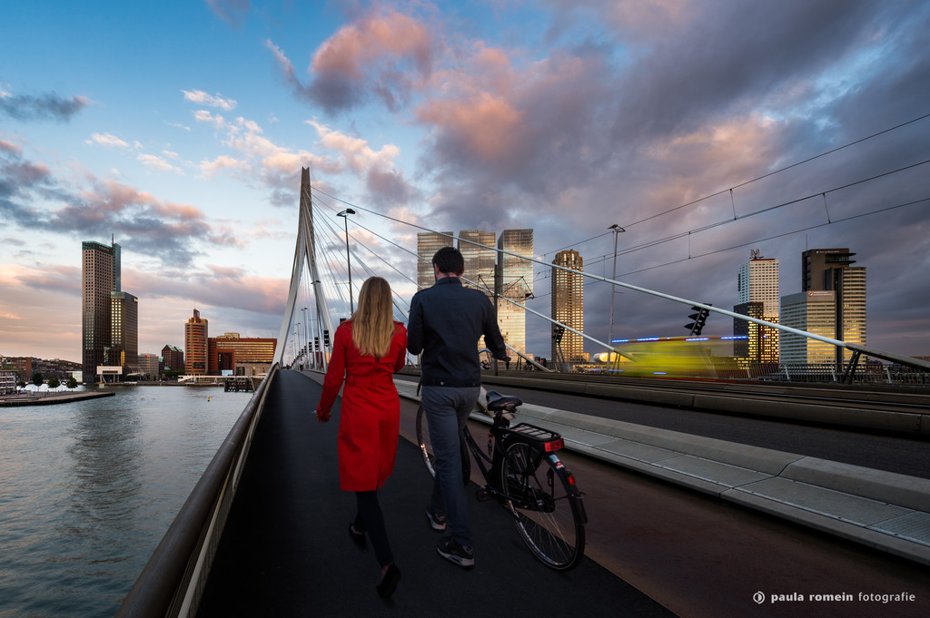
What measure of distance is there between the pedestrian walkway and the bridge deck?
2.00 metres

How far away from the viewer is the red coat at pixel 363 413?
114 inches

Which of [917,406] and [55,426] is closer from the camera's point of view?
[917,406]

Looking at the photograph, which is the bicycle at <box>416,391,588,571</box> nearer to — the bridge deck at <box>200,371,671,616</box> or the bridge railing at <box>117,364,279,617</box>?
the bridge deck at <box>200,371,671,616</box>

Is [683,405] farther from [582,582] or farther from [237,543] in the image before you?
[237,543]

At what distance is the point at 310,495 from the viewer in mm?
4992

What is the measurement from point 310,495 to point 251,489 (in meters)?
0.77

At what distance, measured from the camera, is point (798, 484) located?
14.9ft

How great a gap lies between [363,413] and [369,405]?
59 millimetres

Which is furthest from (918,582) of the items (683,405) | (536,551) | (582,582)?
(683,405)

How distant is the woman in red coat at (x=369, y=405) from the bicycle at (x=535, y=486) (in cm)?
99

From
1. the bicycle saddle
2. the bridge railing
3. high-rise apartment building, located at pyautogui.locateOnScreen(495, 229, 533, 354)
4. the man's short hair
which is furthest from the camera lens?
high-rise apartment building, located at pyautogui.locateOnScreen(495, 229, 533, 354)

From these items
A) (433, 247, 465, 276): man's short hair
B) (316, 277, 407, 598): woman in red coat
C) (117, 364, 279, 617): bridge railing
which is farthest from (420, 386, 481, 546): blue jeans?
(117, 364, 279, 617): bridge railing

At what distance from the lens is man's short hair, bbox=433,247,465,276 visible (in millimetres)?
3564

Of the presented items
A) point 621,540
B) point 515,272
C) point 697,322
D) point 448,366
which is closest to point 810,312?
point 515,272
